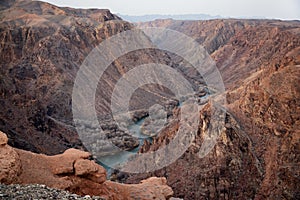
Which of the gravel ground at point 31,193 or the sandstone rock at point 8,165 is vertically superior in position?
the gravel ground at point 31,193

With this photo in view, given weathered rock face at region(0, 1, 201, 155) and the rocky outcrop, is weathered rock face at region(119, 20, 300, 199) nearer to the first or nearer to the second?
the rocky outcrop

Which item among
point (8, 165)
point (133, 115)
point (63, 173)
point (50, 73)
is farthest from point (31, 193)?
point (133, 115)

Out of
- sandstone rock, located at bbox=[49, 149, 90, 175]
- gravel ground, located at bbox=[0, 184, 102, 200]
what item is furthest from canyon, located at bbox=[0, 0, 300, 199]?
gravel ground, located at bbox=[0, 184, 102, 200]

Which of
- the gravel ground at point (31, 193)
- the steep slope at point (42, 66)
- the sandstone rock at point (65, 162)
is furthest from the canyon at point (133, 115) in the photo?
the gravel ground at point (31, 193)

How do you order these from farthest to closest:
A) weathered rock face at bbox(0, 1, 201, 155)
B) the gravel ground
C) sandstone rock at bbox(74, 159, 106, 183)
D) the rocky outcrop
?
1. weathered rock face at bbox(0, 1, 201, 155)
2. sandstone rock at bbox(74, 159, 106, 183)
3. the rocky outcrop
4. the gravel ground

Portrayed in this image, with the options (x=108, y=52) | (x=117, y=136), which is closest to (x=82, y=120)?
(x=117, y=136)

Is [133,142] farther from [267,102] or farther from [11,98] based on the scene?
[267,102]

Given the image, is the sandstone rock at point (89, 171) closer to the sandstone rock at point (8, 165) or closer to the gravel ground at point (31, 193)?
the sandstone rock at point (8, 165)

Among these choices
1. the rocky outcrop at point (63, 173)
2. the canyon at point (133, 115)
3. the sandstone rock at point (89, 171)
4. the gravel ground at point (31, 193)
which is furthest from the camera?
the canyon at point (133, 115)
